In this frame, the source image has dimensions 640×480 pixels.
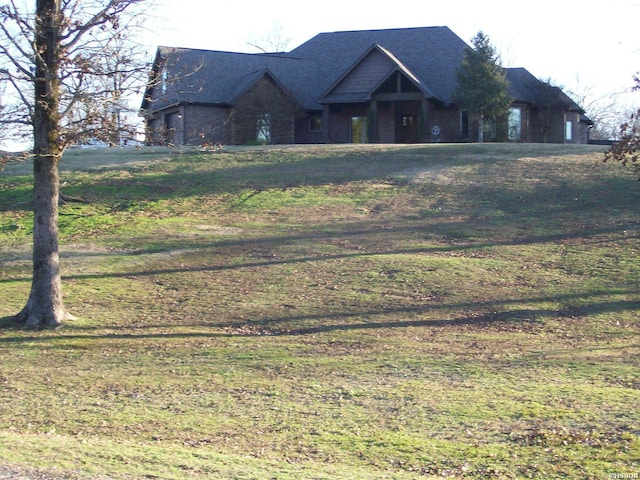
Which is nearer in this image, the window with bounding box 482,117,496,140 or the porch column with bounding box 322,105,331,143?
the window with bounding box 482,117,496,140

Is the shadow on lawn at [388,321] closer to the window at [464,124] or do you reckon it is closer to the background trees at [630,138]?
the background trees at [630,138]

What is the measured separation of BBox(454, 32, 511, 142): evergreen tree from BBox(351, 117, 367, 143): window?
562 centimetres

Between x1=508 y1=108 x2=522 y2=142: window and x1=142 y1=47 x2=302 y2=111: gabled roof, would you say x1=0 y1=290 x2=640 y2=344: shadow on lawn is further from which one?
x1=508 y1=108 x2=522 y2=142: window

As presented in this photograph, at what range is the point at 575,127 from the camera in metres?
44.2

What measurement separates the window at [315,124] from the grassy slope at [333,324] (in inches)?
517

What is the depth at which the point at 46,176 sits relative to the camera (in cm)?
1352

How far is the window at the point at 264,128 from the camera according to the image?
40344 mm

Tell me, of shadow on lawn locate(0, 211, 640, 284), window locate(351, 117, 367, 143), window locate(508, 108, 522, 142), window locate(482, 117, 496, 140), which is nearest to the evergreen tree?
window locate(482, 117, 496, 140)

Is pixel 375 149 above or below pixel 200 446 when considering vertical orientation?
above

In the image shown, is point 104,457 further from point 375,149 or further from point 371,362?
point 375,149

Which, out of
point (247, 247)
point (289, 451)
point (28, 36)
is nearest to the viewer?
point (289, 451)

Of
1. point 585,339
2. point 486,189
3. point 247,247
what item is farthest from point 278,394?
point 486,189

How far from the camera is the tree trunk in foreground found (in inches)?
509

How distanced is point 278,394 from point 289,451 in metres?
2.22
